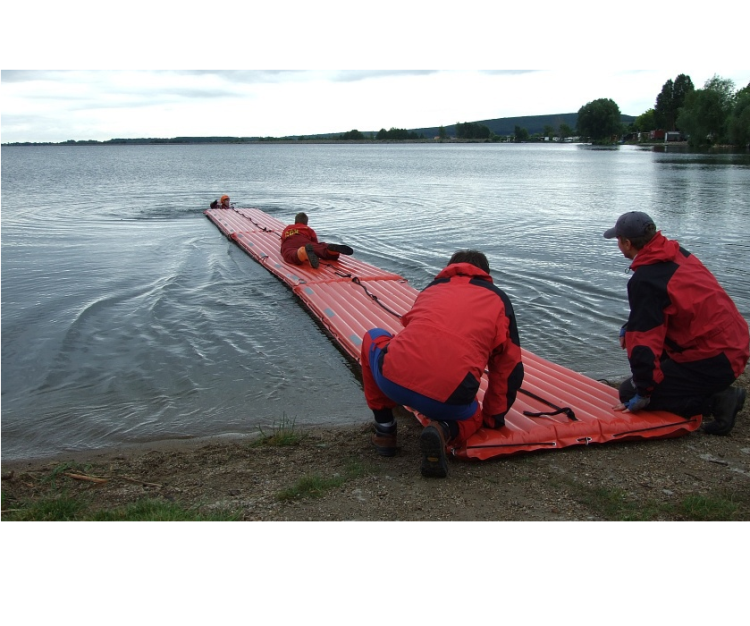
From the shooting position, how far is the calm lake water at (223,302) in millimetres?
6711

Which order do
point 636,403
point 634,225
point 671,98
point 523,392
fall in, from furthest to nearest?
point 671,98 → point 523,392 → point 636,403 → point 634,225

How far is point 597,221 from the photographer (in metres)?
19.8

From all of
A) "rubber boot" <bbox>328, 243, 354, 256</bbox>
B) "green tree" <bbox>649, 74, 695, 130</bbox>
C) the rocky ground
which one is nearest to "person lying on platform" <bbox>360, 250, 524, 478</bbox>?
the rocky ground

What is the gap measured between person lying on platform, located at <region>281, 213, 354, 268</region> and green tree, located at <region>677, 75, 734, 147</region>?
2812 inches

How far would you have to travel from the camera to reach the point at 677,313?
4957 millimetres

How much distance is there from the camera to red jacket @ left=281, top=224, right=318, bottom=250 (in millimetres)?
12413

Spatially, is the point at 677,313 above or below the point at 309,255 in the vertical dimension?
above

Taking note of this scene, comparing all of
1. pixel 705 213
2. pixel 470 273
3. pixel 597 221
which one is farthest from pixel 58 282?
pixel 705 213

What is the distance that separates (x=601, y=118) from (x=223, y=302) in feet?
429

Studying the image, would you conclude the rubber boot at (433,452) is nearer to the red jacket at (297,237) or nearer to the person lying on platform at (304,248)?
the person lying on platform at (304,248)

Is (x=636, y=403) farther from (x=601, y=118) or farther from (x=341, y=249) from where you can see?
(x=601, y=118)

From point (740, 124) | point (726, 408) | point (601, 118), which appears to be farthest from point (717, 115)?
point (726, 408)

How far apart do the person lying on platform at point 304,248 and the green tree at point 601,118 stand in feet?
416

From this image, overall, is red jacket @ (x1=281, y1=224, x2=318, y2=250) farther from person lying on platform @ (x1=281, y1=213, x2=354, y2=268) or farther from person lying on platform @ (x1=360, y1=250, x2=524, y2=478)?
person lying on platform @ (x1=360, y1=250, x2=524, y2=478)
